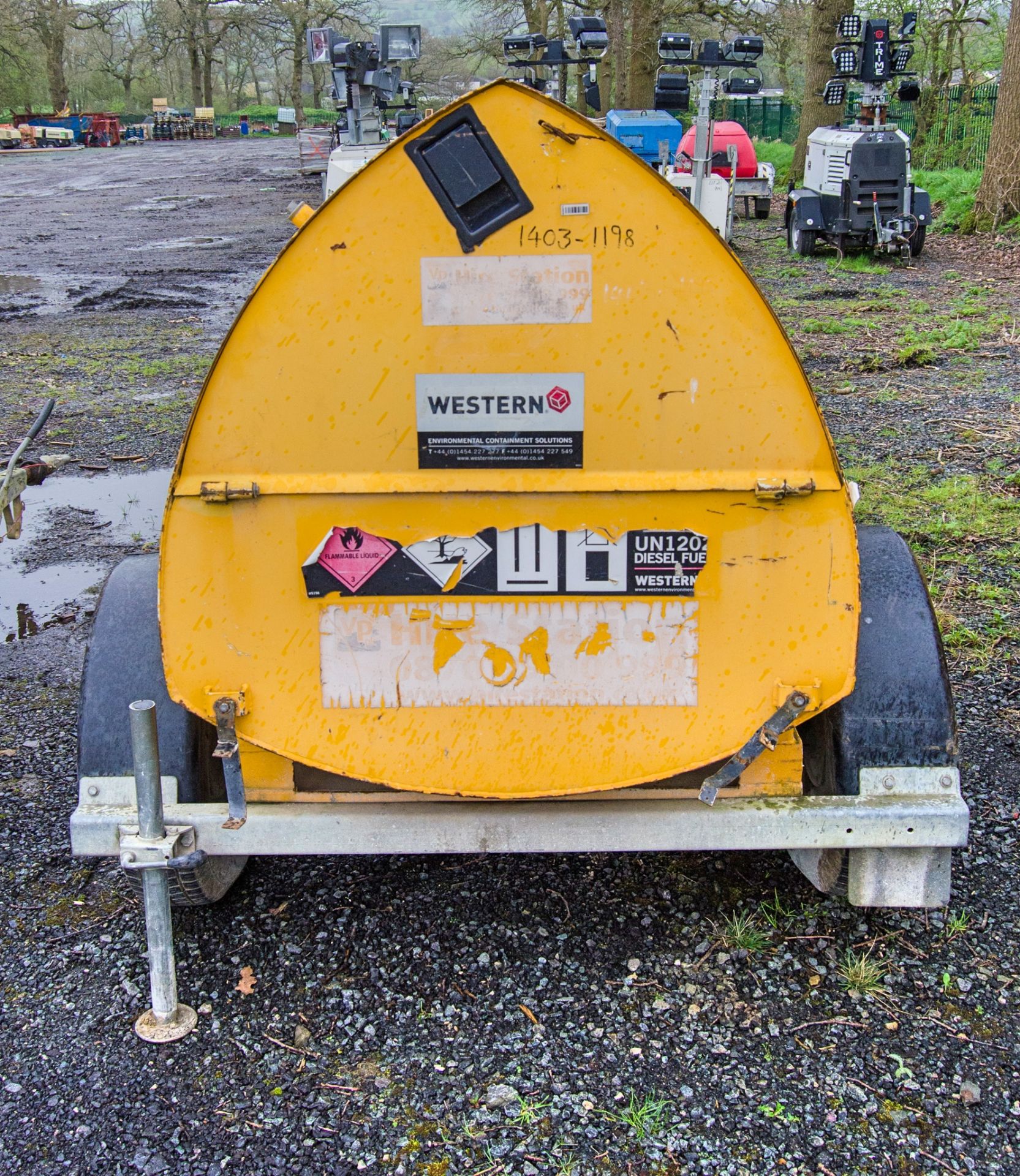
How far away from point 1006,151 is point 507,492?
16.0 meters

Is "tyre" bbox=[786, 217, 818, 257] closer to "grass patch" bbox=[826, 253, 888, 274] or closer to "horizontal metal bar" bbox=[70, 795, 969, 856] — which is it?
"grass patch" bbox=[826, 253, 888, 274]

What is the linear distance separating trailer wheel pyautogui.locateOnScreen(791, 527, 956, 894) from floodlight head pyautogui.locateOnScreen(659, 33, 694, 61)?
8.52m

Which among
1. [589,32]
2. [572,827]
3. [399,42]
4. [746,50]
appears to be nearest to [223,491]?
[572,827]

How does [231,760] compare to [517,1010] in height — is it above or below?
above

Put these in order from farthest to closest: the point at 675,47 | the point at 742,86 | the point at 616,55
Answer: the point at 616,55 < the point at 742,86 < the point at 675,47

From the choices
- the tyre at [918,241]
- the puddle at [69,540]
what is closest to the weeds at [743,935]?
the puddle at [69,540]

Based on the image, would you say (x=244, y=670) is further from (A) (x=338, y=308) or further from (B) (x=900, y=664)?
(B) (x=900, y=664)

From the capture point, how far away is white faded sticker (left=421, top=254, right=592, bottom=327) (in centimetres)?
235

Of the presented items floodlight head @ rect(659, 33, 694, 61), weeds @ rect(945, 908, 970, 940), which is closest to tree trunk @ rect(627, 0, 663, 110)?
floodlight head @ rect(659, 33, 694, 61)

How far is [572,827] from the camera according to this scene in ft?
8.54

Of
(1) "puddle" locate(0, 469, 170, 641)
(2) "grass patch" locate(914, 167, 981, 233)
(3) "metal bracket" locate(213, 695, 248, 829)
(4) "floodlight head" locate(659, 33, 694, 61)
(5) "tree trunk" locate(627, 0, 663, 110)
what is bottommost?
(1) "puddle" locate(0, 469, 170, 641)

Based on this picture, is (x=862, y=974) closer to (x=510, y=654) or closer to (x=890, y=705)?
(x=890, y=705)

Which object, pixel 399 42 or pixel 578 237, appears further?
pixel 399 42

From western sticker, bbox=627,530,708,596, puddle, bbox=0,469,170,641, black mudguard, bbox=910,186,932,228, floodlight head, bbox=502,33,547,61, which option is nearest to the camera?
western sticker, bbox=627,530,708,596
